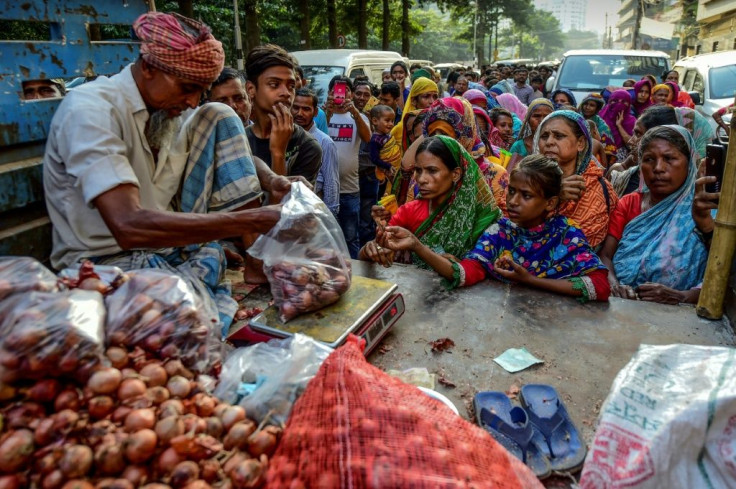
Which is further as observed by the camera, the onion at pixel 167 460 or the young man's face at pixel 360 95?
the young man's face at pixel 360 95

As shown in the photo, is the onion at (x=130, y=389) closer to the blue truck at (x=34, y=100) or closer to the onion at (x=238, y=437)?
the onion at (x=238, y=437)

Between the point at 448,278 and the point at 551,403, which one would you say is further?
the point at 448,278

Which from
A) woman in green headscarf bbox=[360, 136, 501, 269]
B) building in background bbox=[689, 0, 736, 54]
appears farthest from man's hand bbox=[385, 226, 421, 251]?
building in background bbox=[689, 0, 736, 54]

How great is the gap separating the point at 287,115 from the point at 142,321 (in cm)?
210

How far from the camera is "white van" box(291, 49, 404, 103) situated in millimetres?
8625

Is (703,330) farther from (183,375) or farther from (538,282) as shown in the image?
(183,375)

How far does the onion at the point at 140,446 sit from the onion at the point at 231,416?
0.66 ft

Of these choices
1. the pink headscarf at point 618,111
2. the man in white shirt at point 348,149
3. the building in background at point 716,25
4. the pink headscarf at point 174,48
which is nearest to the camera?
the pink headscarf at point 174,48

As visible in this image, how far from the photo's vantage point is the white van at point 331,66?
340 inches

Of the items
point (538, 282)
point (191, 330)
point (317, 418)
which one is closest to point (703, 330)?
point (538, 282)

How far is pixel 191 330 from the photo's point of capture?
58.1 inches

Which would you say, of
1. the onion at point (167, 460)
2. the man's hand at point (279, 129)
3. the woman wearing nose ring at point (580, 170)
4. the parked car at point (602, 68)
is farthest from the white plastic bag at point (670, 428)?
the parked car at point (602, 68)

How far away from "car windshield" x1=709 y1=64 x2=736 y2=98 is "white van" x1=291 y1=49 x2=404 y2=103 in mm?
6256

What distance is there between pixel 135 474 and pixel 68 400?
0.26 metres
